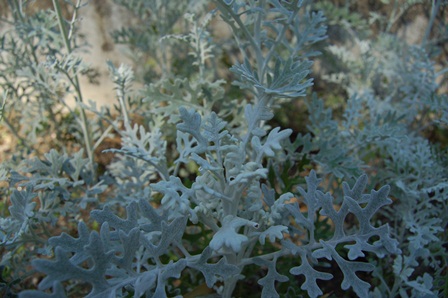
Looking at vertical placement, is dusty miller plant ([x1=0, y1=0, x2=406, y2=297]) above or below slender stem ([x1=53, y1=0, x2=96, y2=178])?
below


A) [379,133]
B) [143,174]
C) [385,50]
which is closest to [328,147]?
[379,133]

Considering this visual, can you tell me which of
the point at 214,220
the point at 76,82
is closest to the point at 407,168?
the point at 214,220

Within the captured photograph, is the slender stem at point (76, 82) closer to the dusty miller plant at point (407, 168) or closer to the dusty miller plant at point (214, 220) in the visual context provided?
the dusty miller plant at point (214, 220)

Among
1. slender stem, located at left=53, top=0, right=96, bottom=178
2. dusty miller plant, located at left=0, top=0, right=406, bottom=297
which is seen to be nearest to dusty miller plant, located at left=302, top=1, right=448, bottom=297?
dusty miller plant, located at left=0, top=0, right=406, bottom=297

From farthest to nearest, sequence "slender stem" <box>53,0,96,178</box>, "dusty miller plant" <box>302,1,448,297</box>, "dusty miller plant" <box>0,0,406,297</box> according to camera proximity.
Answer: "slender stem" <box>53,0,96,178</box>, "dusty miller plant" <box>302,1,448,297</box>, "dusty miller plant" <box>0,0,406,297</box>

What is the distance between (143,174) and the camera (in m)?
1.42

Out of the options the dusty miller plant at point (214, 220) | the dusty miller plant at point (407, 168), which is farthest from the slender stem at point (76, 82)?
the dusty miller plant at point (407, 168)

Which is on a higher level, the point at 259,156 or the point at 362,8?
the point at 362,8

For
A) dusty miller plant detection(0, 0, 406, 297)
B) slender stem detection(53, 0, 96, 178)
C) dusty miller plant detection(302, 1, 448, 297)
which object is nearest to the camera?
dusty miller plant detection(0, 0, 406, 297)

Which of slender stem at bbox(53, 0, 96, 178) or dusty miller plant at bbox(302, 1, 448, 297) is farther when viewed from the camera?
slender stem at bbox(53, 0, 96, 178)

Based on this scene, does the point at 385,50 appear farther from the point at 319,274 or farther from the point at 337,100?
the point at 319,274

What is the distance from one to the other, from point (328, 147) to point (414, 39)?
1.68 m

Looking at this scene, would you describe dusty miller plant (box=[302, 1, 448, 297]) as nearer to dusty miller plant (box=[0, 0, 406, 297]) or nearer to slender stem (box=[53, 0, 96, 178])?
dusty miller plant (box=[0, 0, 406, 297])

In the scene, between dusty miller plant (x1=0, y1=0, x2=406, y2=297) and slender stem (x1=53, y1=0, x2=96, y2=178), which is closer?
dusty miller plant (x1=0, y1=0, x2=406, y2=297)
